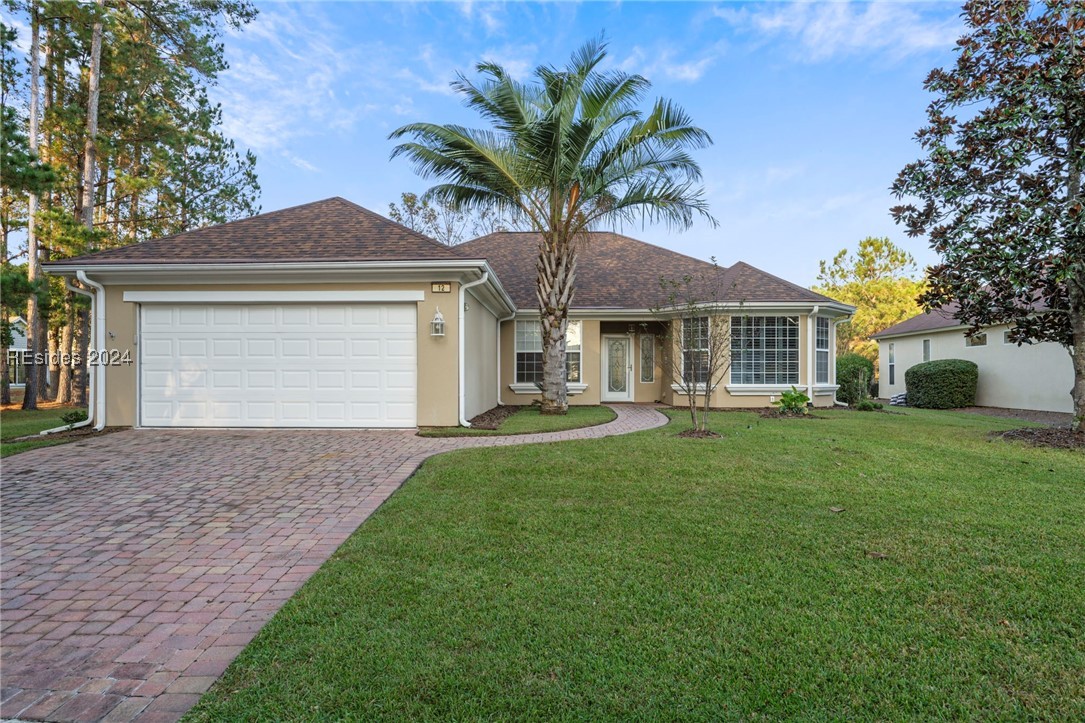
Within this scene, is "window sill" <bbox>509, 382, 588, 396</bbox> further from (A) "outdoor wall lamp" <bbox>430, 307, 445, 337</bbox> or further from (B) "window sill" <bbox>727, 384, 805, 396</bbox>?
(A) "outdoor wall lamp" <bbox>430, 307, 445, 337</bbox>

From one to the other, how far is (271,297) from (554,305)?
5644mm

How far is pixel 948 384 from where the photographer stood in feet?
53.1

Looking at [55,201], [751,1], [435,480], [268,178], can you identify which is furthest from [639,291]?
[55,201]

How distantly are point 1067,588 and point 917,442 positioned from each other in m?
5.71

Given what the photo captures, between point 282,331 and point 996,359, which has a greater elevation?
point 282,331

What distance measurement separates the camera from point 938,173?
823 centimetres

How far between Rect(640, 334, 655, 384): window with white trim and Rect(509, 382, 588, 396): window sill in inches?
80.6

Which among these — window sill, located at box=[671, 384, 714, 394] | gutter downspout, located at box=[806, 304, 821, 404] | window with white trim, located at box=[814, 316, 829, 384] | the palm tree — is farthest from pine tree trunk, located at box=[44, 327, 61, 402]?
window with white trim, located at box=[814, 316, 829, 384]

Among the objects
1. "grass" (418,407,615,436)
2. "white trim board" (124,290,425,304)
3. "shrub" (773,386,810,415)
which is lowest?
"grass" (418,407,615,436)

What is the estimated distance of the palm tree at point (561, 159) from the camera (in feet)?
32.3

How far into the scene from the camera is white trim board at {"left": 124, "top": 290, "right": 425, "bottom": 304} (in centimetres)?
907

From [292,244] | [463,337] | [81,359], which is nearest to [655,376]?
[463,337]

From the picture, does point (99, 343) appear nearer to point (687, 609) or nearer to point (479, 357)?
point (479, 357)

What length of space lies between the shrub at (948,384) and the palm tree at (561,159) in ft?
37.5
